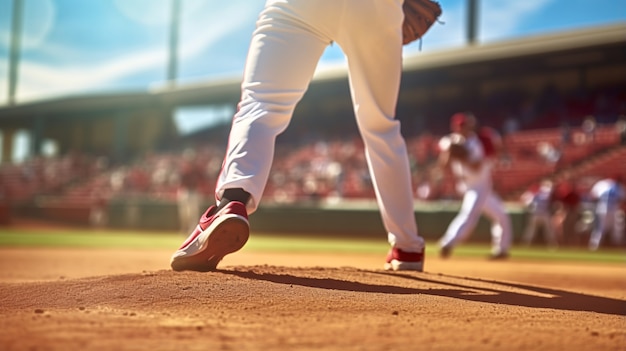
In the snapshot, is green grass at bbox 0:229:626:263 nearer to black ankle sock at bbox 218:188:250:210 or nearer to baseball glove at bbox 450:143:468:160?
baseball glove at bbox 450:143:468:160

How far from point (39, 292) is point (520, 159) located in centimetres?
1623

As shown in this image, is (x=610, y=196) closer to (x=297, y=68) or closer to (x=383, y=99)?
(x=383, y=99)

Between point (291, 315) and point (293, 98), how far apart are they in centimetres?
99

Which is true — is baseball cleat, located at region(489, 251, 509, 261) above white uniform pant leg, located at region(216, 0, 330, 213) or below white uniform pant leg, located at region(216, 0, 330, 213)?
below

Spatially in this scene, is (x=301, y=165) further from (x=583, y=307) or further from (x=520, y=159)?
(x=583, y=307)

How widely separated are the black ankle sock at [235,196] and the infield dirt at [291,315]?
0.25 m

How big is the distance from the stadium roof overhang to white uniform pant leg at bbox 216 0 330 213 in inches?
642

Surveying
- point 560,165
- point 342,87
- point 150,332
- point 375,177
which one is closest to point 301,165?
point 342,87

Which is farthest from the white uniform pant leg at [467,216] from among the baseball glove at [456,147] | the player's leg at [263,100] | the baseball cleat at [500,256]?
the player's leg at [263,100]

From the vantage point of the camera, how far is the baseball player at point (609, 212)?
12148 mm

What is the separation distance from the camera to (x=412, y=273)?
2.79 meters

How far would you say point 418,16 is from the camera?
118 inches

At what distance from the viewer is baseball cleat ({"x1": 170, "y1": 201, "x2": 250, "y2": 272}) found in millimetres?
2146

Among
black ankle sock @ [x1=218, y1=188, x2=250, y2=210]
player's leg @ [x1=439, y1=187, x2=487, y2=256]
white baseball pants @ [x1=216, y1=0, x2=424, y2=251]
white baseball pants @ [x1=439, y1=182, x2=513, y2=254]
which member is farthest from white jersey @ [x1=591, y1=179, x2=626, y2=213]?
black ankle sock @ [x1=218, y1=188, x2=250, y2=210]
